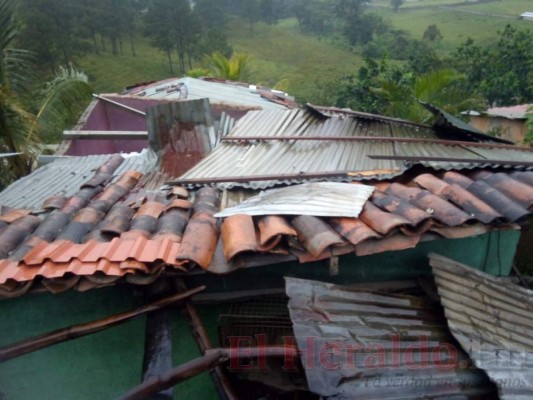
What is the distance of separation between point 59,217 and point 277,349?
223cm

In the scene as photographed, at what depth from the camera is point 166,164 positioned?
16.8 feet

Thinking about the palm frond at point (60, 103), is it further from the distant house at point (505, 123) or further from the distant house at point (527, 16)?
the distant house at point (527, 16)

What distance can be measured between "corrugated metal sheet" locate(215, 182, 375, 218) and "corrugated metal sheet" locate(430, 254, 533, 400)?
817 mm

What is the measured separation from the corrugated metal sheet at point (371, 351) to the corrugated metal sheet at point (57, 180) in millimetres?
3013

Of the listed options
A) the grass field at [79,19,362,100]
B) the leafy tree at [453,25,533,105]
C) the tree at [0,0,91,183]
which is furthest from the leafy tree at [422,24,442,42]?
the tree at [0,0,91,183]

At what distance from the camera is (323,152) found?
482 cm

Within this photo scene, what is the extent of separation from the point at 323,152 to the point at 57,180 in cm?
338

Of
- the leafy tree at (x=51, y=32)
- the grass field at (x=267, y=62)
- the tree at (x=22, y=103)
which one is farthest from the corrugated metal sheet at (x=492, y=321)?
the grass field at (x=267, y=62)

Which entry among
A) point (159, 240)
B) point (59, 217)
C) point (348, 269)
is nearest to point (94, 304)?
point (59, 217)

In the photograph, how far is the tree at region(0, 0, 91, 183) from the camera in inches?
319

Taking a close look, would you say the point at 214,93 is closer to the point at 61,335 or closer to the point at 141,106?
A: the point at 141,106

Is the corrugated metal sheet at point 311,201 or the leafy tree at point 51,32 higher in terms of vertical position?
the leafy tree at point 51,32

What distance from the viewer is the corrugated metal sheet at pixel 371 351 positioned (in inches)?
105

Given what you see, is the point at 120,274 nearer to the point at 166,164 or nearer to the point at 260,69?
the point at 166,164
